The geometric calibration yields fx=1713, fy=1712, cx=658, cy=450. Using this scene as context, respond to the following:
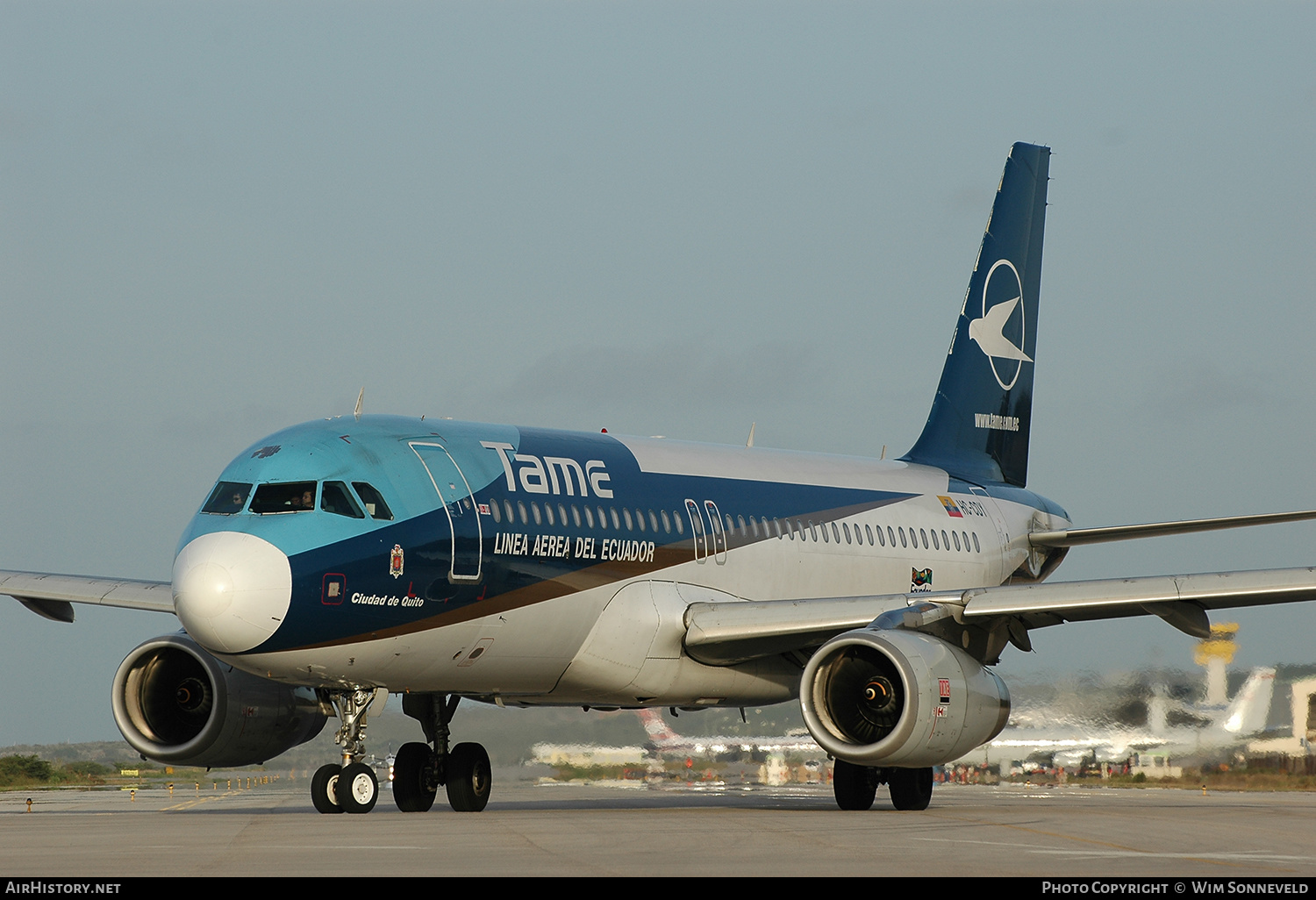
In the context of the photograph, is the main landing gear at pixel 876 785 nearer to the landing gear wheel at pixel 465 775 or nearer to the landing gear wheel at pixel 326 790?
the landing gear wheel at pixel 465 775

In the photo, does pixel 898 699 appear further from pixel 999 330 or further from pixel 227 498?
pixel 999 330

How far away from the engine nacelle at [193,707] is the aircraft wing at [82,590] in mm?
540

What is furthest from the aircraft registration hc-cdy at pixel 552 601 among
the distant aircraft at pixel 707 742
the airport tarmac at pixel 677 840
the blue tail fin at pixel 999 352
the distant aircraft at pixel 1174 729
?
the distant aircraft at pixel 707 742

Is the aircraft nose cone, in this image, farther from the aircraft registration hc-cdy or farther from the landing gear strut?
the landing gear strut

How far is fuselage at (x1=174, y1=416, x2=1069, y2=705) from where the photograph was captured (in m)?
16.0

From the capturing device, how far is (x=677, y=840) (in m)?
13.3

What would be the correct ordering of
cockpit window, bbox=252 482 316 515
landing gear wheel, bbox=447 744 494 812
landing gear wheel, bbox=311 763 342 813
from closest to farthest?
cockpit window, bbox=252 482 316 515 → landing gear wheel, bbox=311 763 342 813 → landing gear wheel, bbox=447 744 494 812

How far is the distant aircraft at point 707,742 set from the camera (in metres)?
28.0

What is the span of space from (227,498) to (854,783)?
797cm

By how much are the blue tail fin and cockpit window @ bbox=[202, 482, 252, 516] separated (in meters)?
13.1

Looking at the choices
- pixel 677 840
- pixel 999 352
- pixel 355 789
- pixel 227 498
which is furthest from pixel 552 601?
pixel 999 352

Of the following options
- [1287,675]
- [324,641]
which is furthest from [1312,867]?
[1287,675]

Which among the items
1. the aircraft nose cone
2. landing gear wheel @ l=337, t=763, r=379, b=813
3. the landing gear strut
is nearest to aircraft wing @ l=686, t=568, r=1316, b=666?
the landing gear strut
